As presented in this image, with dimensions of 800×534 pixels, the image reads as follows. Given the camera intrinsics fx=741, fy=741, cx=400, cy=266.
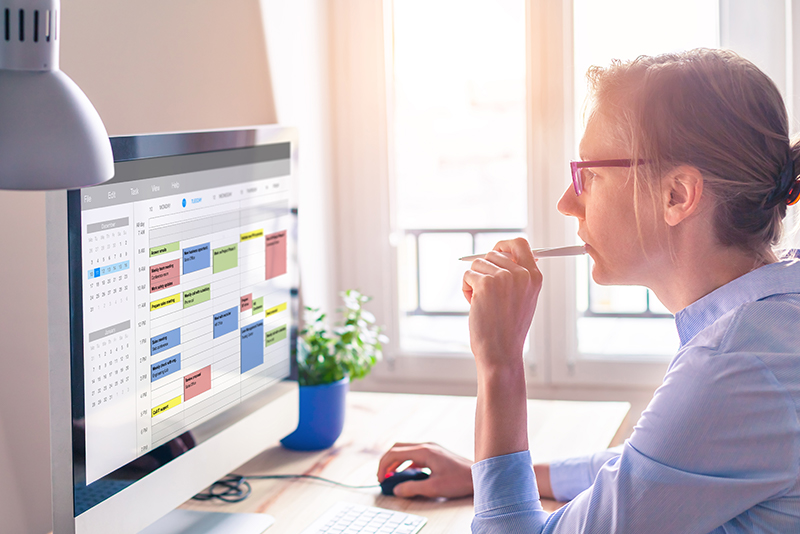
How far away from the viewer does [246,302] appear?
45.5 inches

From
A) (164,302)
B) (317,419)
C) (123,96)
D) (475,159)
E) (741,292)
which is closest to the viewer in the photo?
(741,292)

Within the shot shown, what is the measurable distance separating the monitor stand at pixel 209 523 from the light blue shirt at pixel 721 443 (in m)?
0.49

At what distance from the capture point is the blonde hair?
84 cm

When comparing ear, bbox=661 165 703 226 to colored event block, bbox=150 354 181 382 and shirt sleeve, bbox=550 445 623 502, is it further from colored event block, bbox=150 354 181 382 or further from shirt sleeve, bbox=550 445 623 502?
colored event block, bbox=150 354 181 382

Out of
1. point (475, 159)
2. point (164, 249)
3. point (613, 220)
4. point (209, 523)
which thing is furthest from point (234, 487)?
point (475, 159)

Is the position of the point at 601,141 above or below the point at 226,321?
above

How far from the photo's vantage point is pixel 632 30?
2.25 meters

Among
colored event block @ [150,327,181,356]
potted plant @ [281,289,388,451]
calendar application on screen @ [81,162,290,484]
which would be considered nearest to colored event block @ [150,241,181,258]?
calendar application on screen @ [81,162,290,484]

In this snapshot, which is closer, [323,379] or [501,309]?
[501,309]

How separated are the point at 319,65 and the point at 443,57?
1.32 feet

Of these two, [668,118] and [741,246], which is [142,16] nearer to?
[668,118]

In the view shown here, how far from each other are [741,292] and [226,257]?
69cm

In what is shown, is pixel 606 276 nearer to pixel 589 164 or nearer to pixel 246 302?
pixel 589 164

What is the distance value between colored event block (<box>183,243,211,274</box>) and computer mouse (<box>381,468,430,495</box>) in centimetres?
46
